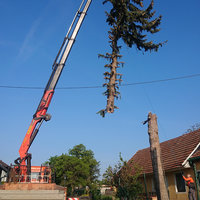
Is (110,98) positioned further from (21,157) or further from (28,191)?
(21,157)

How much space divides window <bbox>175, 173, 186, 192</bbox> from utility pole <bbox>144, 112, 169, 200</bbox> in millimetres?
8651

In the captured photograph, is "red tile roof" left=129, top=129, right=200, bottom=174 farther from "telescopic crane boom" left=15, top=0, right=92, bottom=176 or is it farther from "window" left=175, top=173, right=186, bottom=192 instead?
"telescopic crane boom" left=15, top=0, right=92, bottom=176

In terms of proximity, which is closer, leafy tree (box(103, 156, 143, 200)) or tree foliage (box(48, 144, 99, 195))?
leafy tree (box(103, 156, 143, 200))

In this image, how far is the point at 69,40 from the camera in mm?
18172

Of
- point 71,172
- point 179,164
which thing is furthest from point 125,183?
point 71,172

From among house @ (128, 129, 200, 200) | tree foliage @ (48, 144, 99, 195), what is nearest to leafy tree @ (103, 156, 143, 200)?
house @ (128, 129, 200, 200)

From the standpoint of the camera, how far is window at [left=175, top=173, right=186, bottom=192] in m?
16.3

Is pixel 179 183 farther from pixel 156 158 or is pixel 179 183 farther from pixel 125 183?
pixel 156 158

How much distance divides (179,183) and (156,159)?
9257 mm

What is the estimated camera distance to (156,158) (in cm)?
917

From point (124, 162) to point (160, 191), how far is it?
21.5 feet

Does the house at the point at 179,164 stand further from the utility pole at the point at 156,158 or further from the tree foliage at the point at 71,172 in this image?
the tree foliage at the point at 71,172

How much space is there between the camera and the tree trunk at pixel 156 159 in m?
8.77

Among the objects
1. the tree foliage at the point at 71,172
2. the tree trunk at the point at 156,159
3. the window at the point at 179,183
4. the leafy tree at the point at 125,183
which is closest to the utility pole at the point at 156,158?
the tree trunk at the point at 156,159
